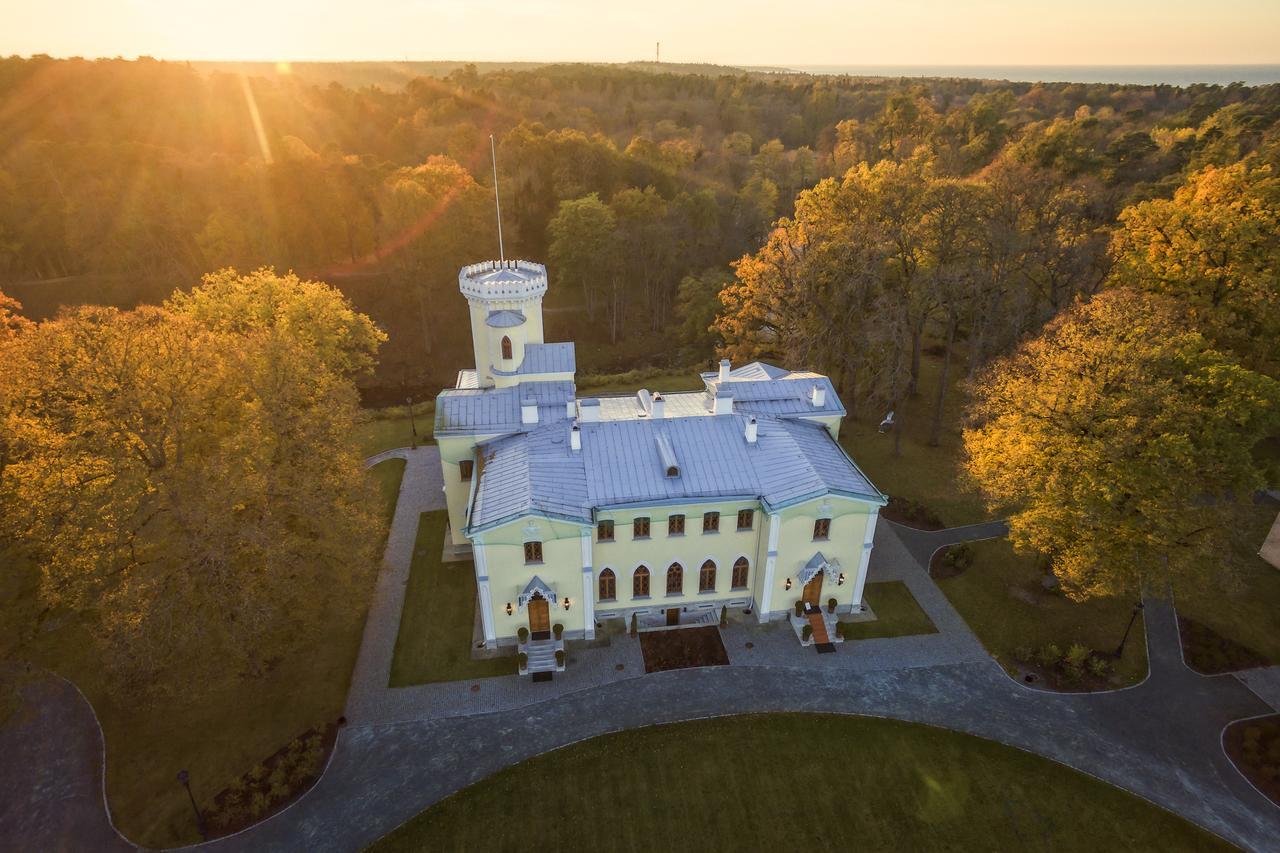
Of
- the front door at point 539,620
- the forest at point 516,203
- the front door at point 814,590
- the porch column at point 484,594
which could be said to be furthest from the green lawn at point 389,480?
the front door at point 814,590

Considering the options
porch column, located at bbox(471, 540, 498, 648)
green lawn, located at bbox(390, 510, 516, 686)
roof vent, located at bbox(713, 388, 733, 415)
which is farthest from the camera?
roof vent, located at bbox(713, 388, 733, 415)

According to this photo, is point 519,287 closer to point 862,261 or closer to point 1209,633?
point 862,261

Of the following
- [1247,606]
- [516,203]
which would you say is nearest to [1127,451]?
[1247,606]

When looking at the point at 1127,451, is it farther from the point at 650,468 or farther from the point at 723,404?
the point at 650,468

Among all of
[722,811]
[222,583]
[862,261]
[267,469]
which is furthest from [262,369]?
[862,261]

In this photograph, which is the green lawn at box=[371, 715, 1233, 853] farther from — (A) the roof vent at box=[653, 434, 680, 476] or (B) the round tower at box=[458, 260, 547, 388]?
(B) the round tower at box=[458, 260, 547, 388]

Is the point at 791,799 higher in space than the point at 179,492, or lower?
lower

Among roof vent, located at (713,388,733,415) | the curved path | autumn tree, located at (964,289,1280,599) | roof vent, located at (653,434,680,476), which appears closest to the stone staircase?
the curved path
